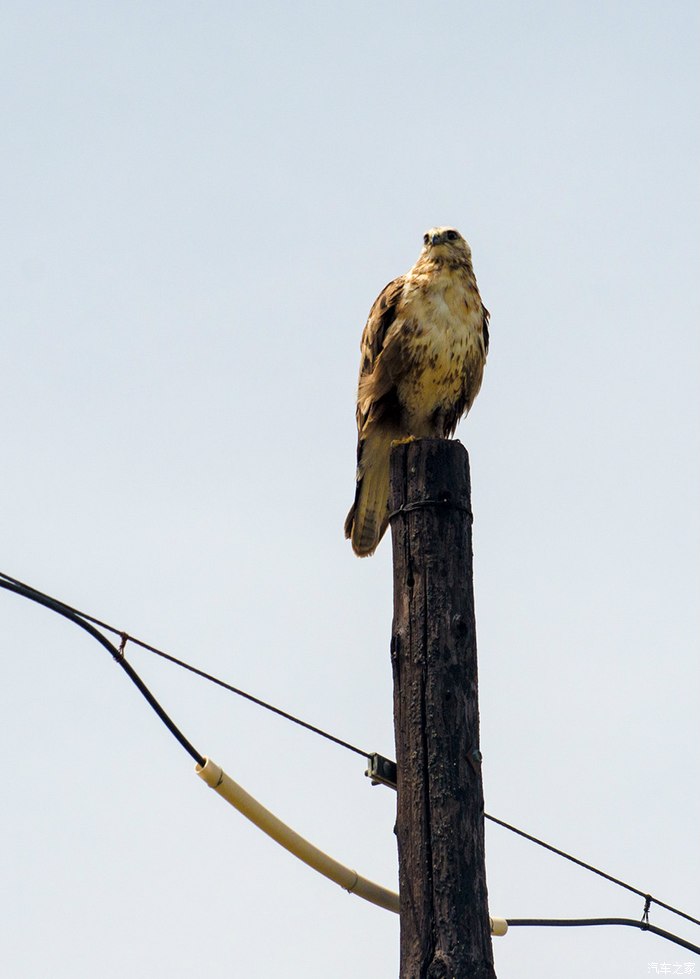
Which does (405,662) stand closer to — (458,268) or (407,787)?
(407,787)

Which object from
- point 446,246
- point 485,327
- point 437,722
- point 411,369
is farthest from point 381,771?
point 446,246

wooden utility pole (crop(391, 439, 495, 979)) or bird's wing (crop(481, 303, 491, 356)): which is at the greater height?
bird's wing (crop(481, 303, 491, 356))

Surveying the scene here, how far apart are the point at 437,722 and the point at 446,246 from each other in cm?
386

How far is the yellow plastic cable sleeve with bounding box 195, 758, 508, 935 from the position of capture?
4762mm

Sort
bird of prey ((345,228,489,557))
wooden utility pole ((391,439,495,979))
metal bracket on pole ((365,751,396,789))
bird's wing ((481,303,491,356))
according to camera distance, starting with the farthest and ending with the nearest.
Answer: bird's wing ((481,303,491,356)) → bird of prey ((345,228,489,557)) → metal bracket on pole ((365,751,396,789)) → wooden utility pole ((391,439,495,979))

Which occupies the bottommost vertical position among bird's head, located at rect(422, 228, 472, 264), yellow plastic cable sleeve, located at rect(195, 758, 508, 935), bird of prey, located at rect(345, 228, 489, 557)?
yellow plastic cable sleeve, located at rect(195, 758, 508, 935)

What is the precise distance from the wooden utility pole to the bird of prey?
219cm

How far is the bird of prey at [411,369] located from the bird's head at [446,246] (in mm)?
43

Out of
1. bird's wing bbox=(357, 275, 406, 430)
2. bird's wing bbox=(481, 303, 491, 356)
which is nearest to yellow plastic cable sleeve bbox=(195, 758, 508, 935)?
bird's wing bbox=(357, 275, 406, 430)

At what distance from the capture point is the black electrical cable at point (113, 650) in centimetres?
453

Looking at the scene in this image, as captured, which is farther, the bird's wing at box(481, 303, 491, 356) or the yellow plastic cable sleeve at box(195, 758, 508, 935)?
the bird's wing at box(481, 303, 491, 356)

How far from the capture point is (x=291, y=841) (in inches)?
191

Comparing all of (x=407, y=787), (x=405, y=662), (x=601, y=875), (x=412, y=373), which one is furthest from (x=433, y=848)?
(x=412, y=373)

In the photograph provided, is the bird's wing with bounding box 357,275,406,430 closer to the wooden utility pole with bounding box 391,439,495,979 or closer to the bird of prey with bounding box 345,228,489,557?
the bird of prey with bounding box 345,228,489,557
